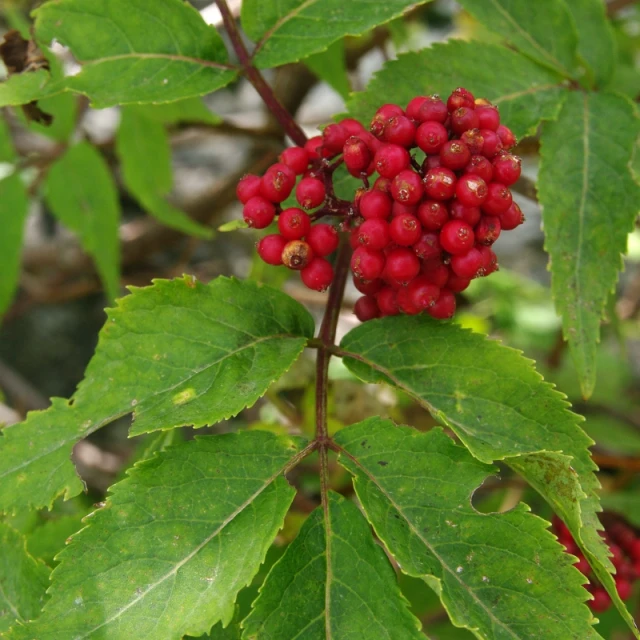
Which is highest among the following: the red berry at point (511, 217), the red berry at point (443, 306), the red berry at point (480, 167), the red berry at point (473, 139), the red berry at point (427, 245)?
the red berry at point (473, 139)

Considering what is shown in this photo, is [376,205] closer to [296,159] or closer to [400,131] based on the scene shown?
[400,131]

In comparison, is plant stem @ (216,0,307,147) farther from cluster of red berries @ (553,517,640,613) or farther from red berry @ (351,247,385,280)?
cluster of red berries @ (553,517,640,613)

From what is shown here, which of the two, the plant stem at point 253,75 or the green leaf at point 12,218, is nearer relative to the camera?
the plant stem at point 253,75

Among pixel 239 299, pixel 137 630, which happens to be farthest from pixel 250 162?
pixel 137 630

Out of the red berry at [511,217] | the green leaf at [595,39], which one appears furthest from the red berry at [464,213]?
the green leaf at [595,39]

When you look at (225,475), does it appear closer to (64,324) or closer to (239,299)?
(239,299)

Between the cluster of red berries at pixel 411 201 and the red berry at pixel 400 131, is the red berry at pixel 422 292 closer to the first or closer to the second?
the cluster of red berries at pixel 411 201

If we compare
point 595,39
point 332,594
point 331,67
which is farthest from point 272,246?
point 331,67

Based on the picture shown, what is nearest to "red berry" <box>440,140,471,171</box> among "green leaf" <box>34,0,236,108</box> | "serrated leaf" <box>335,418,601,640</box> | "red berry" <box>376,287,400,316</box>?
"red berry" <box>376,287,400,316</box>
